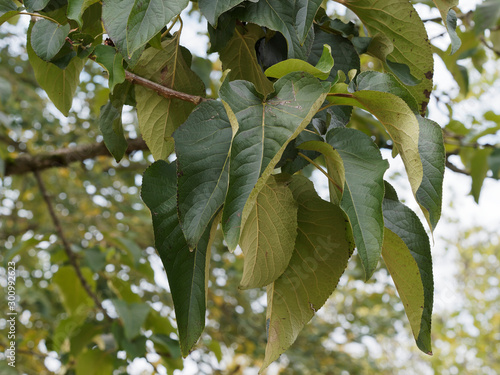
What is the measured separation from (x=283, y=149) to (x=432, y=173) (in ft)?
0.41

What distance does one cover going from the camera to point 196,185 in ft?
1.05

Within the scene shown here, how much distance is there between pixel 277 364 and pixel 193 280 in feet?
5.67

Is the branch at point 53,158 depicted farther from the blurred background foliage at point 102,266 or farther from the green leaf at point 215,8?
the green leaf at point 215,8

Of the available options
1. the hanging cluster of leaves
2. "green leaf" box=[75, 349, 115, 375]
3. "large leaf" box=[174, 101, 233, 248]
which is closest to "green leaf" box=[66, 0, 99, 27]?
the hanging cluster of leaves

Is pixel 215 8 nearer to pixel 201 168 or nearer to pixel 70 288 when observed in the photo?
pixel 201 168

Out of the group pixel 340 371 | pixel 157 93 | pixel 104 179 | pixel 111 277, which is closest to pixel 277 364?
pixel 340 371

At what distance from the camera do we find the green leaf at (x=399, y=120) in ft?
1.03

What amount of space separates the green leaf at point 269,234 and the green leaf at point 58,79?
0.82 feet

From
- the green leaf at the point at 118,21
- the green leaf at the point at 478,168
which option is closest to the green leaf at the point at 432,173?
the green leaf at the point at 118,21

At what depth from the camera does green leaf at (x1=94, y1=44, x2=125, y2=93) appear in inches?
14.1

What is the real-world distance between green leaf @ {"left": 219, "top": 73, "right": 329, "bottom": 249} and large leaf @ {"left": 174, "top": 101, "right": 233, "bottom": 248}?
0.09 feet

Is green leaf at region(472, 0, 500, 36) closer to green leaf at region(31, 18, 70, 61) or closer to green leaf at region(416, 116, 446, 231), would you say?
green leaf at region(416, 116, 446, 231)

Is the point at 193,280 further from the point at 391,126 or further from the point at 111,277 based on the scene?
the point at 111,277

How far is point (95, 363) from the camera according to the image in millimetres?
1042
